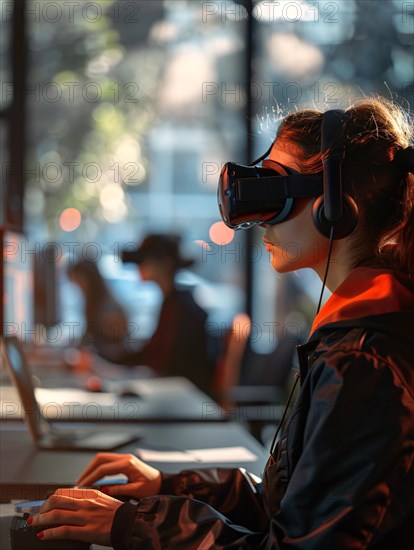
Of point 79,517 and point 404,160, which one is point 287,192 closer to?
point 404,160

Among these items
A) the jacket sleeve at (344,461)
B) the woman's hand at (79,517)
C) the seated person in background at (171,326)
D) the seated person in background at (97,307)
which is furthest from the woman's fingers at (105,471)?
the seated person in background at (97,307)

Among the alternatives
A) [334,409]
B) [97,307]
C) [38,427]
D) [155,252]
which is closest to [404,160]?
[334,409]

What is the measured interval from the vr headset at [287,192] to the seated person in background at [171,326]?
123 inches

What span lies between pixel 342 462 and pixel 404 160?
49 centimetres

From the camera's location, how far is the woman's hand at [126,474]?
1.35 meters

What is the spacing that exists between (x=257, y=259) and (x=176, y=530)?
15.1 ft

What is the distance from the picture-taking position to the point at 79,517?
1077mm

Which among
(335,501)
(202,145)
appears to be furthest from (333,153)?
(202,145)

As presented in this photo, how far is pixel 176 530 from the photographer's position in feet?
3.42

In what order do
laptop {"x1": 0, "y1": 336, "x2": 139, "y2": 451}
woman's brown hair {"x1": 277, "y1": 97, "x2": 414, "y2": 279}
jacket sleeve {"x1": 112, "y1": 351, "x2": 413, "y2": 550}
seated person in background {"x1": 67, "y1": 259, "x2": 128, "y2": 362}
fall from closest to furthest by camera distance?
jacket sleeve {"x1": 112, "y1": 351, "x2": 413, "y2": 550}, woman's brown hair {"x1": 277, "y1": 97, "x2": 414, "y2": 279}, laptop {"x1": 0, "y1": 336, "x2": 139, "y2": 451}, seated person in background {"x1": 67, "y1": 259, "x2": 128, "y2": 362}

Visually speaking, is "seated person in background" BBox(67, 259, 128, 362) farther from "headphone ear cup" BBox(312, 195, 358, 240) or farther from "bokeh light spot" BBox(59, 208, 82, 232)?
"headphone ear cup" BBox(312, 195, 358, 240)

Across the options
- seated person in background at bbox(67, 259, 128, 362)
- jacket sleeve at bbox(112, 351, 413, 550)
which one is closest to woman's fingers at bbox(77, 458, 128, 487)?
jacket sleeve at bbox(112, 351, 413, 550)

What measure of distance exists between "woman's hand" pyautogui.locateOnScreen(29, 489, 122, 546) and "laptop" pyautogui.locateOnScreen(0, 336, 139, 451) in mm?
729

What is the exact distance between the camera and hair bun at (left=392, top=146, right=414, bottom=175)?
1.15 metres
